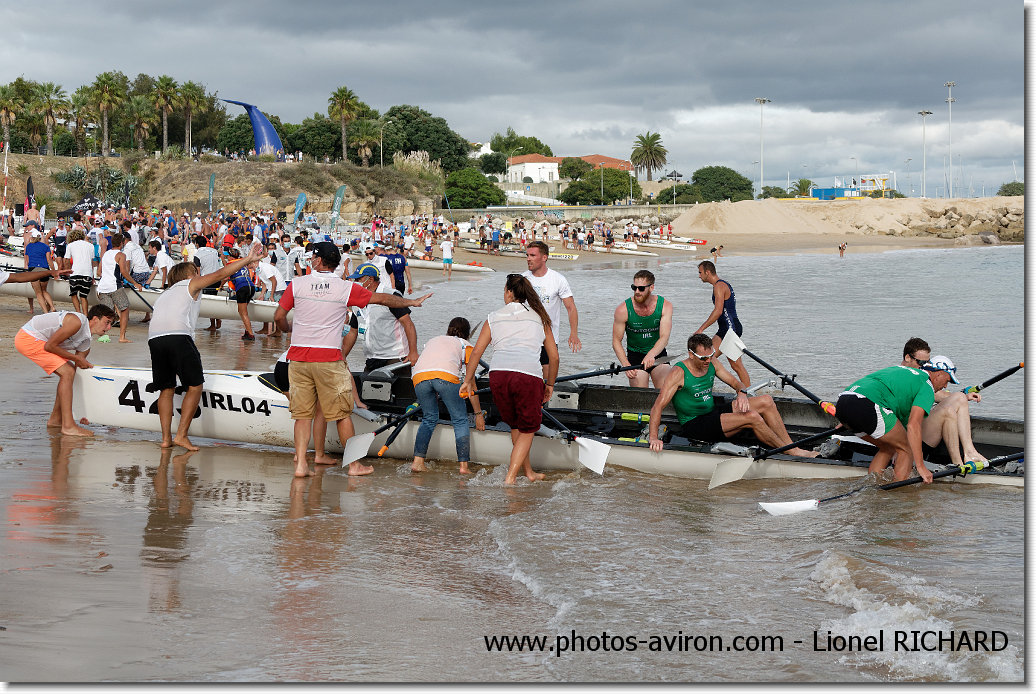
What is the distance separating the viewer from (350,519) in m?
6.30

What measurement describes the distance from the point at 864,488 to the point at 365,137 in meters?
74.7

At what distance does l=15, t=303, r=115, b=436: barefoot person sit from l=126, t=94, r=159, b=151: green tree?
68.2 metres

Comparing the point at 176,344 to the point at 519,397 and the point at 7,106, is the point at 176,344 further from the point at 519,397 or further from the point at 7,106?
the point at 7,106

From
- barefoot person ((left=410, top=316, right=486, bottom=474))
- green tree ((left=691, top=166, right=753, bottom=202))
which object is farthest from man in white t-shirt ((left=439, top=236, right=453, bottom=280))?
green tree ((left=691, top=166, right=753, bottom=202))

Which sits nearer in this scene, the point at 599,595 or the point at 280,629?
the point at 280,629

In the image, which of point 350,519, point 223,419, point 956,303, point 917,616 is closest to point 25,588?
point 350,519

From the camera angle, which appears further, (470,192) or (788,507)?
(470,192)

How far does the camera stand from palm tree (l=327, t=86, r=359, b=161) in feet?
248

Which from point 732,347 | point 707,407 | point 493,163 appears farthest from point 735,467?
point 493,163

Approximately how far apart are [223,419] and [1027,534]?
6473 mm

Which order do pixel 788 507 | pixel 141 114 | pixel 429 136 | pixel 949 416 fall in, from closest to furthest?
1. pixel 788 507
2. pixel 949 416
3. pixel 141 114
4. pixel 429 136

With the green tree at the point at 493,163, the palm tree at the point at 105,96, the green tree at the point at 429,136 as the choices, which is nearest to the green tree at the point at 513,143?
the green tree at the point at 493,163

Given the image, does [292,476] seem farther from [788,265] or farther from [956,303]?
[788,265]

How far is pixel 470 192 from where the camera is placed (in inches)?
3184
